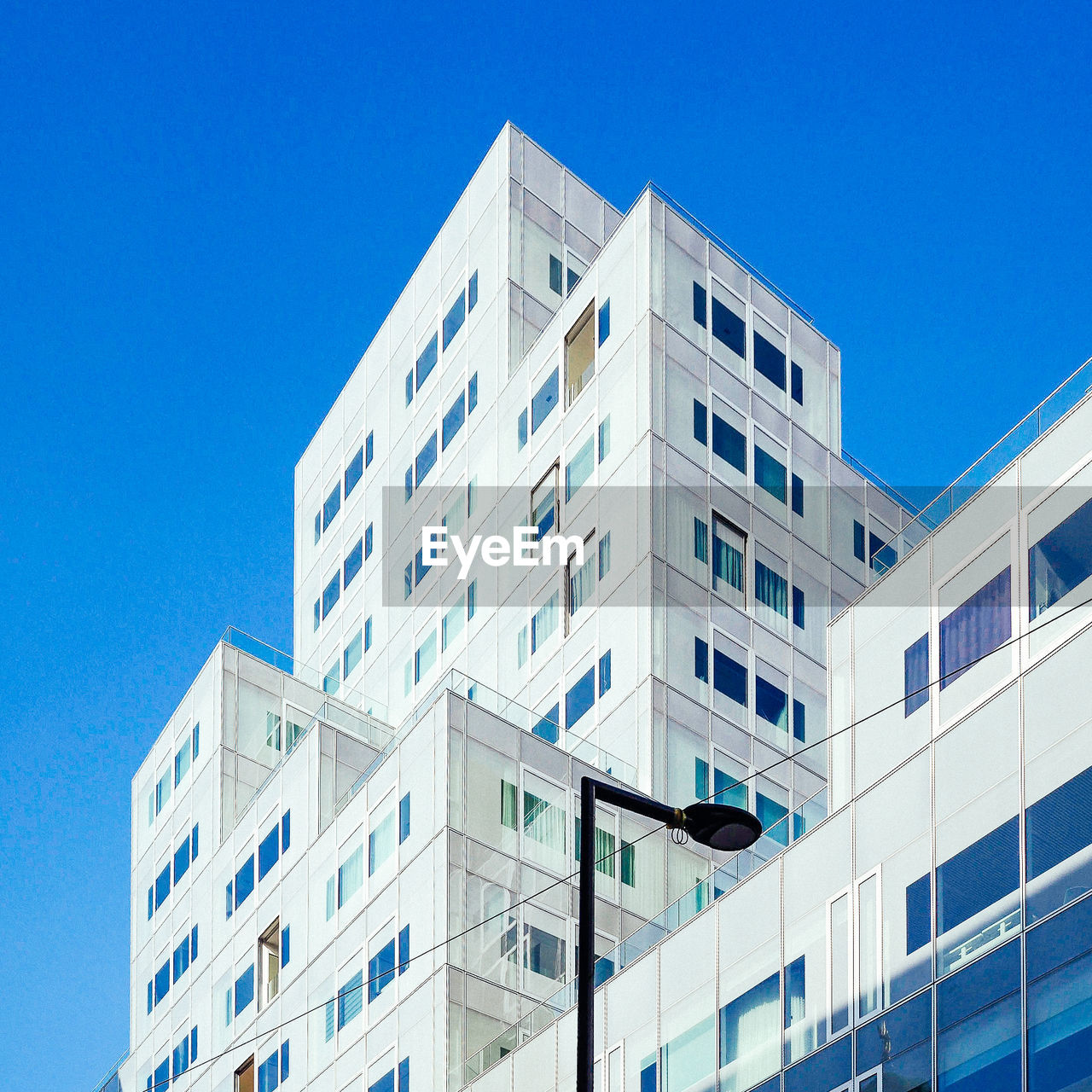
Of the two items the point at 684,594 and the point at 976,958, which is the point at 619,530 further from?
the point at 976,958

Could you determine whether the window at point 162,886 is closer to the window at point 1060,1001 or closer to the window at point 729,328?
the window at point 729,328

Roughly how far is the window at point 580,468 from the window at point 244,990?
15727 mm

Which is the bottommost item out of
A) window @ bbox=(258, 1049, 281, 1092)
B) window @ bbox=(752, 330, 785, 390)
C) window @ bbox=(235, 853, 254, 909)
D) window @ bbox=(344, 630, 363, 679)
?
window @ bbox=(258, 1049, 281, 1092)

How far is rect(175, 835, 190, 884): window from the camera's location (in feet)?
209

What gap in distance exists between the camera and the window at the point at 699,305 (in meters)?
56.8

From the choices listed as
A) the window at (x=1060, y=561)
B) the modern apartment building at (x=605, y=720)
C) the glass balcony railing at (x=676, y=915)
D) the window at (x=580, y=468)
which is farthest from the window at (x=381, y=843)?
the window at (x=1060, y=561)

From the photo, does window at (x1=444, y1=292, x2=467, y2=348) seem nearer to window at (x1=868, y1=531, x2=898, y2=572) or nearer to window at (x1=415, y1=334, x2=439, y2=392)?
window at (x1=415, y1=334, x2=439, y2=392)

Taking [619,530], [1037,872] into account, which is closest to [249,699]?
[619,530]

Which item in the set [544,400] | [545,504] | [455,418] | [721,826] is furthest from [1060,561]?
[455,418]

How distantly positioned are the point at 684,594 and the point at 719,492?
12.1 feet

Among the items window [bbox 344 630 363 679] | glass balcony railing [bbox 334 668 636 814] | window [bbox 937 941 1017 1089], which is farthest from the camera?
window [bbox 344 630 363 679]

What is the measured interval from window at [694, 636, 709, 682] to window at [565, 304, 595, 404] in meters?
8.99

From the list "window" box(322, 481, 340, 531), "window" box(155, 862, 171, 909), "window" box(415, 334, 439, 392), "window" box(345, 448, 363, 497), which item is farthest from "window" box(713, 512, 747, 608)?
"window" box(155, 862, 171, 909)

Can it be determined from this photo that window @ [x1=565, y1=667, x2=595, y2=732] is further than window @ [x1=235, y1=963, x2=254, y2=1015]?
No
